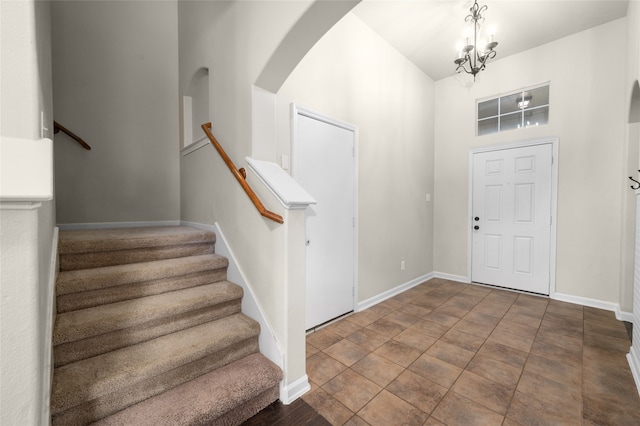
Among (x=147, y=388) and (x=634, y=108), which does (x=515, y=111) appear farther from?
(x=147, y=388)

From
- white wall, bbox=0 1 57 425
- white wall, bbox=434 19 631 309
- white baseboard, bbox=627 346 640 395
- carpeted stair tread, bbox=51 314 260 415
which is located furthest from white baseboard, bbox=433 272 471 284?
white wall, bbox=0 1 57 425

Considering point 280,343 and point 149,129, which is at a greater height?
point 149,129

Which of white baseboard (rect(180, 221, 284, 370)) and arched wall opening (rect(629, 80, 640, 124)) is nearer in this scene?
Result: white baseboard (rect(180, 221, 284, 370))

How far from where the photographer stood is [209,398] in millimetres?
1483

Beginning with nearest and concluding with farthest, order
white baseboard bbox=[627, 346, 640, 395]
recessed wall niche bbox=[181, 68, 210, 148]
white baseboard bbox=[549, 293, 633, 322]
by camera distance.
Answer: white baseboard bbox=[627, 346, 640, 395] < white baseboard bbox=[549, 293, 633, 322] < recessed wall niche bbox=[181, 68, 210, 148]

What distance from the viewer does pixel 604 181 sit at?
3.21 m

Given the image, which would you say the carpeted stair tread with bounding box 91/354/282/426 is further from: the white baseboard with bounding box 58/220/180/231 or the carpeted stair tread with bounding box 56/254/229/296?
the white baseboard with bounding box 58/220/180/231

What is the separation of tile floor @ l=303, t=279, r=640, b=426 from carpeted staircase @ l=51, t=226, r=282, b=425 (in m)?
0.55

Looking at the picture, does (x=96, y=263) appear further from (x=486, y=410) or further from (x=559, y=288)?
(x=559, y=288)

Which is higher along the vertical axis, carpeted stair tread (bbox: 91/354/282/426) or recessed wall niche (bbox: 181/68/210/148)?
recessed wall niche (bbox: 181/68/210/148)

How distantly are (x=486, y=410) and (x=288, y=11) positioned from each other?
2778mm

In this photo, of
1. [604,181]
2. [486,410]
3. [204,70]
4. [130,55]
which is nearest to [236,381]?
[486,410]

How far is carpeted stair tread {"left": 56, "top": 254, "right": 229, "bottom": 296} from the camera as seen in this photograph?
5.59 ft

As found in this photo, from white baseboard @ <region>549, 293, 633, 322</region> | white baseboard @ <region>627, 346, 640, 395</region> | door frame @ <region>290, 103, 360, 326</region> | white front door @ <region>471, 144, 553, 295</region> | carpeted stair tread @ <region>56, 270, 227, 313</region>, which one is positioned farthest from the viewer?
white front door @ <region>471, 144, 553, 295</region>
